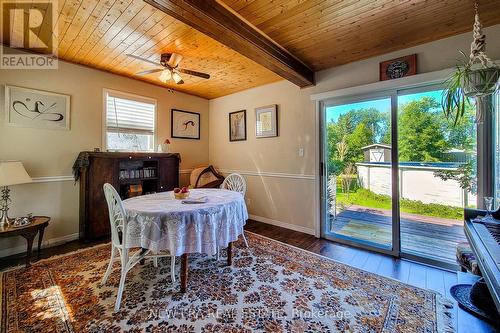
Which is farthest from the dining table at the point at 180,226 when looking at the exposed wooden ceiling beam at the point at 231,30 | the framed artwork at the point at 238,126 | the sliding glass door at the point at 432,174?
the framed artwork at the point at 238,126

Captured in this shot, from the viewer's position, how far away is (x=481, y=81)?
1.45m

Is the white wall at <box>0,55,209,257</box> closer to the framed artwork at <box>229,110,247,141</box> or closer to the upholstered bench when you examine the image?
the framed artwork at <box>229,110,247,141</box>

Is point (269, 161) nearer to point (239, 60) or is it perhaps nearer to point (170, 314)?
point (239, 60)

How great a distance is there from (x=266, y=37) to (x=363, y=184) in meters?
2.24

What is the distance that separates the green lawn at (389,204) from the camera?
2.41 metres

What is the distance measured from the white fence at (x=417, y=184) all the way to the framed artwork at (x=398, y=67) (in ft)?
3.59

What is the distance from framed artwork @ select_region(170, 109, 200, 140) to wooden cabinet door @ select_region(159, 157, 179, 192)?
645 millimetres

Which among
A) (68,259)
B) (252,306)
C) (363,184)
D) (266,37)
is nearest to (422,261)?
(363,184)

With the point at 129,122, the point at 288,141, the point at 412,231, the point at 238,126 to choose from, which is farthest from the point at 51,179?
the point at 412,231

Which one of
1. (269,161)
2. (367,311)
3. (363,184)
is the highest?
(269,161)

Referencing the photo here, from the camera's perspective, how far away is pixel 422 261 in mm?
2475

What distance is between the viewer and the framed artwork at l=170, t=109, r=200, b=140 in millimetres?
4258

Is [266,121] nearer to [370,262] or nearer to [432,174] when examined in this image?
[432,174]

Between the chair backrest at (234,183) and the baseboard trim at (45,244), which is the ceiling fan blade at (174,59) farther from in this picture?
the baseboard trim at (45,244)
